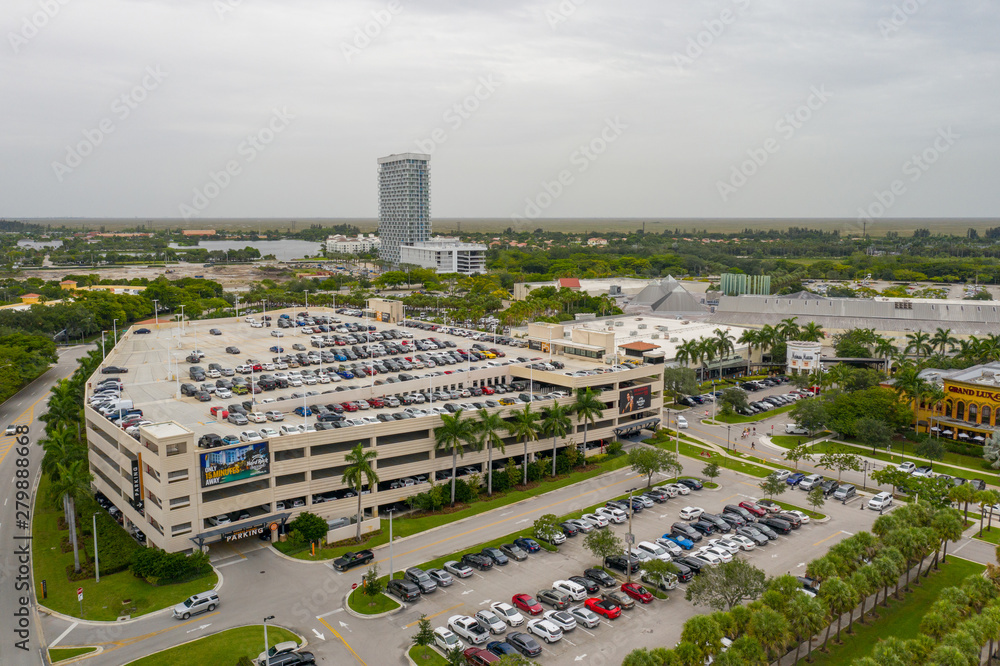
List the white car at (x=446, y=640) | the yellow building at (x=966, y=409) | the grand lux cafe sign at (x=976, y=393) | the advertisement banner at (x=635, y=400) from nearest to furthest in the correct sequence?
the white car at (x=446, y=640) → the grand lux cafe sign at (x=976, y=393) → the yellow building at (x=966, y=409) → the advertisement banner at (x=635, y=400)

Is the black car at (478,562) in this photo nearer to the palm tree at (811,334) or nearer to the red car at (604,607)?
the red car at (604,607)

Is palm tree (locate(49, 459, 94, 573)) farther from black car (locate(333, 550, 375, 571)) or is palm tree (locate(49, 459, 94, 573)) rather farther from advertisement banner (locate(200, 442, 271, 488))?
black car (locate(333, 550, 375, 571))

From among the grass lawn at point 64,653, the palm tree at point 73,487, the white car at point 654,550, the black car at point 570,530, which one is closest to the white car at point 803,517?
the white car at point 654,550

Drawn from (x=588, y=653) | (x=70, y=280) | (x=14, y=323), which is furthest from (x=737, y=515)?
(x=70, y=280)

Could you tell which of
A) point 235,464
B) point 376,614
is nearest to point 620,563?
point 376,614

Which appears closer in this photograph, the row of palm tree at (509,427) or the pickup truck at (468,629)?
the pickup truck at (468,629)

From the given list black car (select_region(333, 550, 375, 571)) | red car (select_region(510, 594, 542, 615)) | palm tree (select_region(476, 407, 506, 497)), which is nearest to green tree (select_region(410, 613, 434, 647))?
red car (select_region(510, 594, 542, 615))

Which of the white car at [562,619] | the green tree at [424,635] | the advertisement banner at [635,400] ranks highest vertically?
the advertisement banner at [635,400]
